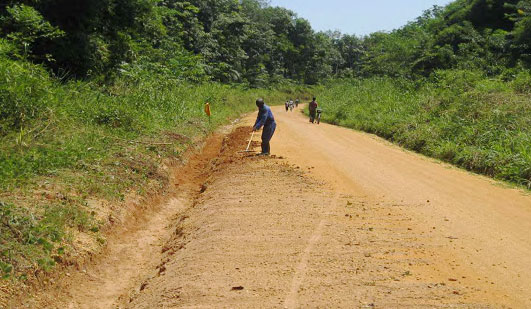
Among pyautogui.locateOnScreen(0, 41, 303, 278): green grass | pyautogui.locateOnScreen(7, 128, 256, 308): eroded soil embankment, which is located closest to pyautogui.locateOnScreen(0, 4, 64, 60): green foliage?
pyautogui.locateOnScreen(0, 41, 303, 278): green grass

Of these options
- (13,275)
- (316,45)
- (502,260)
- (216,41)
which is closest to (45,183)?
(13,275)

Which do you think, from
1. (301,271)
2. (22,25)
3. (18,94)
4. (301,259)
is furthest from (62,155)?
(301,271)

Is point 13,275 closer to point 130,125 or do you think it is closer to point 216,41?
point 130,125

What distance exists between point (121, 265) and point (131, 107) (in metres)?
8.22

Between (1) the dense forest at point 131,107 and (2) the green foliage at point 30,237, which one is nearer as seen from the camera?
(2) the green foliage at point 30,237

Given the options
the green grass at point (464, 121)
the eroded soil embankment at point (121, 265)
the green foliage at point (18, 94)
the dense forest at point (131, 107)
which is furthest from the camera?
the green grass at point (464, 121)

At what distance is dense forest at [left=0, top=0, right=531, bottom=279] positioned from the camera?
23.2 ft

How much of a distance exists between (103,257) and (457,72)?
1887cm

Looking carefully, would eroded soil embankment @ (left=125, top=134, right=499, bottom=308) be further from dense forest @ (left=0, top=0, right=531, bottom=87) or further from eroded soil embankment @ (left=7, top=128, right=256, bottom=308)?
dense forest @ (left=0, top=0, right=531, bottom=87)

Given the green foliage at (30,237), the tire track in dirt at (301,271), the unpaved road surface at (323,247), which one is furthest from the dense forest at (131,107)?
the tire track in dirt at (301,271)

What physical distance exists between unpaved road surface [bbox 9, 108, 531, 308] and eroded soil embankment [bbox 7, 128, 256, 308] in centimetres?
2

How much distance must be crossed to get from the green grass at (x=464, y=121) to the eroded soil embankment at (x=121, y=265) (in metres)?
7.30

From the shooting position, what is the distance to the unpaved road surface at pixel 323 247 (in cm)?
468

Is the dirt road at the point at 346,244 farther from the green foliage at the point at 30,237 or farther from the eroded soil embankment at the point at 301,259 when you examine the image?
the green foliage at the point at 30,237
